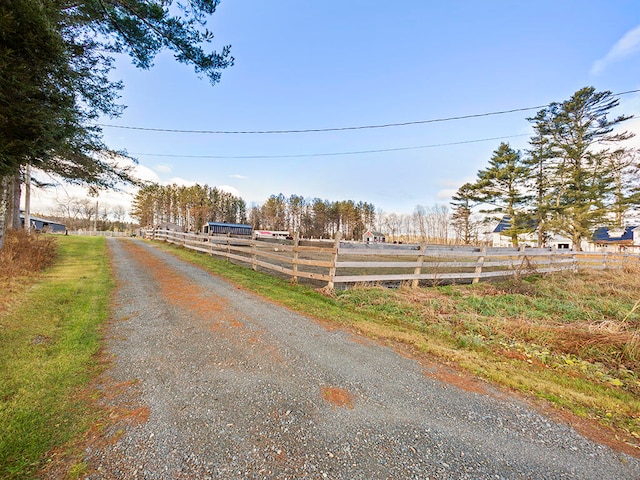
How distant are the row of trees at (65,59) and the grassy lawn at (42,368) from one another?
2261 mm

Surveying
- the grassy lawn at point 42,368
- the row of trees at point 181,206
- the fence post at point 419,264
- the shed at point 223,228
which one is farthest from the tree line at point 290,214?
the grassy lawn at point 42,368

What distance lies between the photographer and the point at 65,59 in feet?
13.2

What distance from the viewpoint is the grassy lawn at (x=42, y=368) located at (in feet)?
5.67

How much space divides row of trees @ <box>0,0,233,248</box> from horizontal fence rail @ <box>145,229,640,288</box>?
4.66 metres

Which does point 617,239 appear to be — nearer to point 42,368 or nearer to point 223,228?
point 42,368

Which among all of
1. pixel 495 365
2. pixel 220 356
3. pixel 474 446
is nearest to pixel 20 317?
pixel 220 356

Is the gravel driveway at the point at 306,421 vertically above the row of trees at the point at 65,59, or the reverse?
the row of trees at the point at 65,59

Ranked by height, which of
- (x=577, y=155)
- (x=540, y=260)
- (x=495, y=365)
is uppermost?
(x=577, y=155)

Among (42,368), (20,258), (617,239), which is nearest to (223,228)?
(20,258)

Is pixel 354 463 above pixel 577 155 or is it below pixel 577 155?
below

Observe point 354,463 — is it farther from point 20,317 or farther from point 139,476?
point 20,317

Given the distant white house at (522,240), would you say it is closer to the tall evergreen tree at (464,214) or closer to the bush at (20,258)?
the tall evergreen tree at (464,214)

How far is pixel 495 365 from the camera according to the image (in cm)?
324

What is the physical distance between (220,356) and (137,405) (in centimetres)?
98
